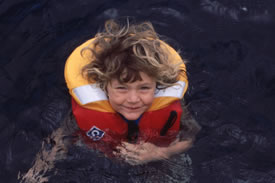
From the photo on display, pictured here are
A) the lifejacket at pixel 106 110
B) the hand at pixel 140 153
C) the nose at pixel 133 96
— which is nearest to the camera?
the nose at pixel 133 96

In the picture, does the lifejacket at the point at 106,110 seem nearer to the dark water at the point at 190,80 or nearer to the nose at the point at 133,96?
the dark water at the point at 190,80

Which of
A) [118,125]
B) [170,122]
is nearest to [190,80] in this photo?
[170,122]

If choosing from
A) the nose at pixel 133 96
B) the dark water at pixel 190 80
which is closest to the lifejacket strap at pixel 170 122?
the dark water at pixel 190 80

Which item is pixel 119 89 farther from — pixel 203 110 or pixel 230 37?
pixel 230 37

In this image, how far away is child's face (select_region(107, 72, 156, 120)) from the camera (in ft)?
11.8

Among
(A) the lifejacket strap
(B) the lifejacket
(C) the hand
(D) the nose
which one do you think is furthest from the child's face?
(C) the hand

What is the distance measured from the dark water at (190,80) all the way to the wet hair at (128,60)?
1.05 metres

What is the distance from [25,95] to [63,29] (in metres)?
1.18

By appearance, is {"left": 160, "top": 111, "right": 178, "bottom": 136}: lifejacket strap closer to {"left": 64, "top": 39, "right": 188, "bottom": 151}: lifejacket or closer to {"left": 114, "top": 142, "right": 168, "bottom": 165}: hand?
{"left": 64, "top": 39, "right": 188, "bottom": 151}: lifejacket

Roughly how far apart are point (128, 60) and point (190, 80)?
5.93 ft

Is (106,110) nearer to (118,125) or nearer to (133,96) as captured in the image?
(118,125)

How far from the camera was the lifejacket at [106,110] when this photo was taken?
4.14 metres

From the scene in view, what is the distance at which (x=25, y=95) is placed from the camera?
4.98 m

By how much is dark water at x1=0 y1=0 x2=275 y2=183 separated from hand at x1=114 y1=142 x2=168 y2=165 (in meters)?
0.09
